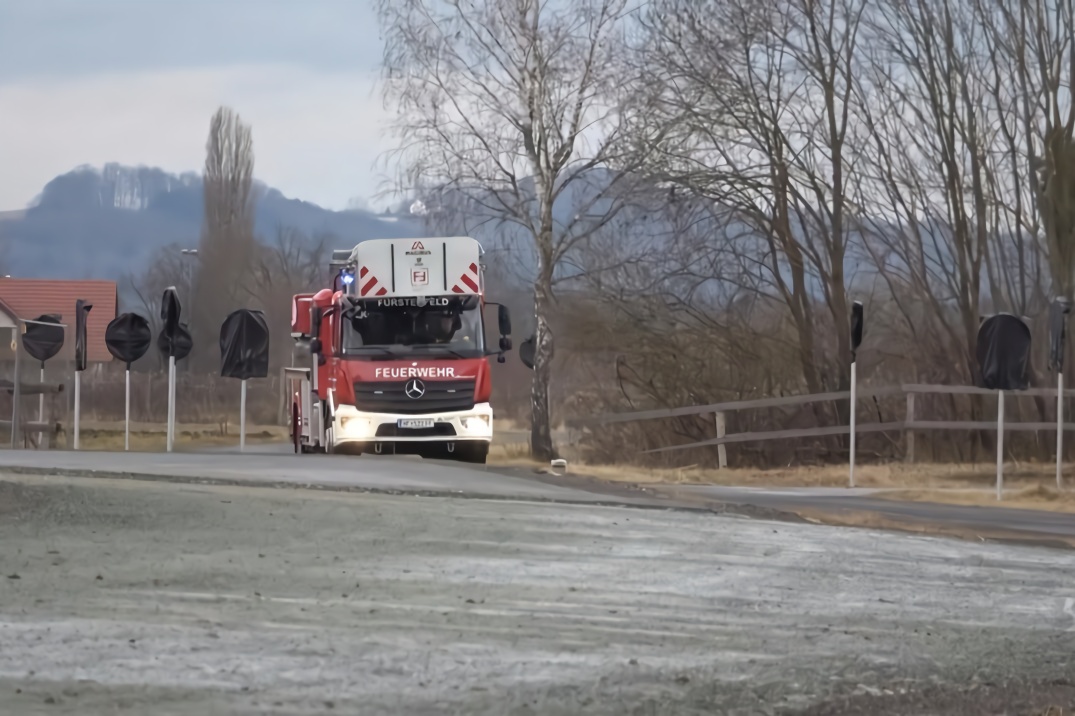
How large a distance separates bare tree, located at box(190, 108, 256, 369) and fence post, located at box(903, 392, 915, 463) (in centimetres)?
5452

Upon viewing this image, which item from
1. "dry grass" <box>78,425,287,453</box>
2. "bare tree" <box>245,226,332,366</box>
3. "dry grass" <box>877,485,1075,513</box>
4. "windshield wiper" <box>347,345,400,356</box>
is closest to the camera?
"dry grass" <box>877,485,1075,513</box>

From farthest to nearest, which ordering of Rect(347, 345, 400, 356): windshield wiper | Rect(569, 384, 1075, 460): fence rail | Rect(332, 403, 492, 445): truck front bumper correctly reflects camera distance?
1. Rect(569, 384, 1075, 460): fence rail
2. Rect(347, 345, 400, 356): windshield wiper
3. Rect(332, 403, 492, 445): truck front bumper

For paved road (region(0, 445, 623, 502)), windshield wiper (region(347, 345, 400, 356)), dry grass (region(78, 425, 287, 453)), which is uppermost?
windshield wiper (region(347, 345, 400, 356))

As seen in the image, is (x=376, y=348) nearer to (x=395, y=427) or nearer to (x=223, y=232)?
(x=395, y=427)

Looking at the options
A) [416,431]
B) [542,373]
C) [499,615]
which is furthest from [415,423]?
[499,615]

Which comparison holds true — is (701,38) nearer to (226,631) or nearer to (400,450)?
(400,450)

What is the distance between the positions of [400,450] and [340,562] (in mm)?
14372

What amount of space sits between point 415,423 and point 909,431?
9.29m

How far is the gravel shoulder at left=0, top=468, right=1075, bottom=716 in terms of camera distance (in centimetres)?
648

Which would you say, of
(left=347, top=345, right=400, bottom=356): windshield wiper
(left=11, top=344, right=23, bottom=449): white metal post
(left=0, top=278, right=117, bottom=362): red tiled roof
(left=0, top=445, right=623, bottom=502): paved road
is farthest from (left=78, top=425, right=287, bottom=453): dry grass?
(left=0, top=278, right=117, bottom=362): red tiled roof

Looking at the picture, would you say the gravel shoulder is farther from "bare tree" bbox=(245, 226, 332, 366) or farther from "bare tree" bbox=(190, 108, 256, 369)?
"bare tree" bbox=(190, 108, 256, 369)

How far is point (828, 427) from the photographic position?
30.4 metres

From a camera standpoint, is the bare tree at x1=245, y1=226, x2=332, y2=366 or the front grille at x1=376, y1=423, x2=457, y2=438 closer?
the front grille at x1=376, y1=423, x2=457, y2=438

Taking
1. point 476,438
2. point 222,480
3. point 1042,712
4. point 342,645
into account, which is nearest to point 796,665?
point 1042,712
